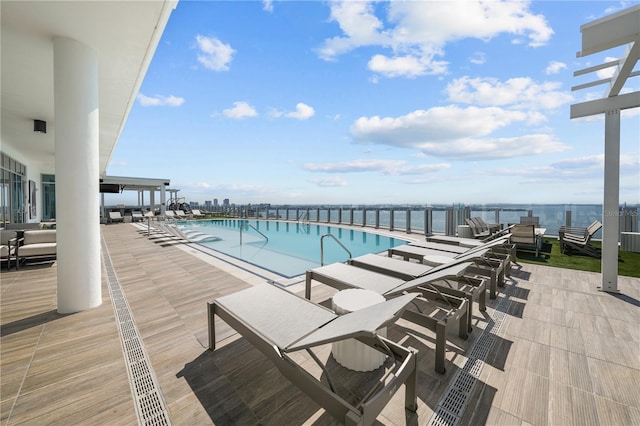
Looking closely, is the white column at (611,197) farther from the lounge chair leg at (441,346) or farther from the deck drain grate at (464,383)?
the lounge chair leg at (441,346)

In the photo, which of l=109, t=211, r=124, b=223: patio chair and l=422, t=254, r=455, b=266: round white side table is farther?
l=109, t=211, r=124, b=223: patio chair

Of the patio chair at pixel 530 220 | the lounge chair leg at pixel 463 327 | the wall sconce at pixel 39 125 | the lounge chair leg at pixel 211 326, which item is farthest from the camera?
the patio chair at pixel 530 220

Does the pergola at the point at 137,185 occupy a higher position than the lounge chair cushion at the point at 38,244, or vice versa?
the pergola at the point at 137,185

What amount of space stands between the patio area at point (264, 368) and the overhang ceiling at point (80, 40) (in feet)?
8.82

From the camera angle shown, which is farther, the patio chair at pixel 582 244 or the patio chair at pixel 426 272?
the patio chair at pixel 582 244

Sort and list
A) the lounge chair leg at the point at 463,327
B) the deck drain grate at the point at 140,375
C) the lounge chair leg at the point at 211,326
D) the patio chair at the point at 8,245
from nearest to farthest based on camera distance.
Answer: the deck drain grate at the point at 140,375 < the lounge chair leg at the point at 211,326 < the lounge chair leg at the point at 463,327 < the patio chair at the point at 8,245

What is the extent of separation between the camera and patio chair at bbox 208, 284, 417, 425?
4.05 ft

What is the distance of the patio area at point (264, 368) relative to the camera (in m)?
1.55

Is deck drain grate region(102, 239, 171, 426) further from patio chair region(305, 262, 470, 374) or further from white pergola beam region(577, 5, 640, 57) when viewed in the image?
white pergola beam region(577, 5, 640, 57)

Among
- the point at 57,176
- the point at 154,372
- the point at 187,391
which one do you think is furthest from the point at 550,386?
the point at 57,176

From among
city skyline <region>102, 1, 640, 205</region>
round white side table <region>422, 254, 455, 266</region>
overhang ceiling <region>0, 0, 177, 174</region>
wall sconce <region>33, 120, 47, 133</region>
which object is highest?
city skyline <region>102, 1, 640, 205</region>

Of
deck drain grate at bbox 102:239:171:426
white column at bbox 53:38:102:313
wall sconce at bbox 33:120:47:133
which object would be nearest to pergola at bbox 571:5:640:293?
deck drain grate at bbox 102:239:171:426

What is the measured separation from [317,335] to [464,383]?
1282 millimetres

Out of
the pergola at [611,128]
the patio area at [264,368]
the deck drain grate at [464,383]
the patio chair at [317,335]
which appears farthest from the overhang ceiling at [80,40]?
the pergola at [611,128]
